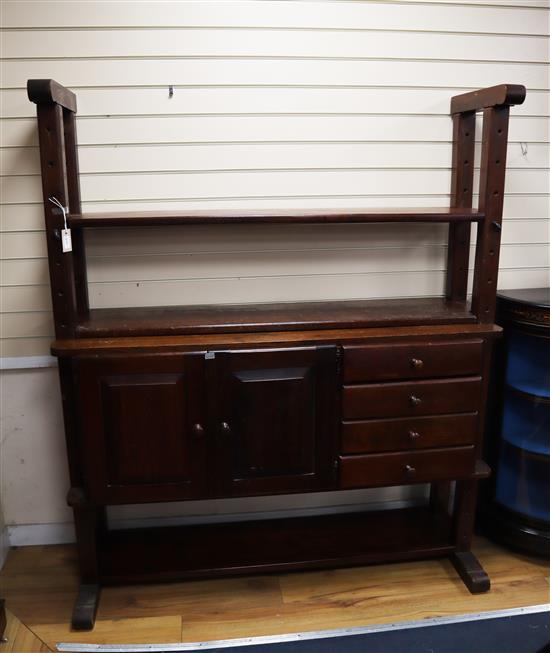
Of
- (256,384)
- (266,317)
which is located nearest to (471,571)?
(256,384)

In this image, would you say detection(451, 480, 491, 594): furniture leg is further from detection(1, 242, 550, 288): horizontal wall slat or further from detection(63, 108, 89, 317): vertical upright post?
detection(63, 108, 89, 317): vertical upright post

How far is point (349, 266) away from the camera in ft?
7.37

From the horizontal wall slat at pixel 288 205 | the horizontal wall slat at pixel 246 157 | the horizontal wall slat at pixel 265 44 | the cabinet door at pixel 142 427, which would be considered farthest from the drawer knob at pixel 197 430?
the horizontal wall slat at pixel 265 44

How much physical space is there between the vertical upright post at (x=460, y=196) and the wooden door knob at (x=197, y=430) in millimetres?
1087

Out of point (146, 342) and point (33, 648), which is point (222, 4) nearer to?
point (146, 342)

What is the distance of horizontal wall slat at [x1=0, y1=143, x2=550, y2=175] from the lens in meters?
2.04

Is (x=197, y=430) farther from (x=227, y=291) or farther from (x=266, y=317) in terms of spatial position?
(x=227, y=291)

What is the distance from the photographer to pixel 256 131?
2092 millimetres

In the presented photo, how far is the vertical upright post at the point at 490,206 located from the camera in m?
1.89

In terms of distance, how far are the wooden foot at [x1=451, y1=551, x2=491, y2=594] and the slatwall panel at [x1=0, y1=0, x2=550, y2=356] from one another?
105 cm

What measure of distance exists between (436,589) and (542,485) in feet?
1.87

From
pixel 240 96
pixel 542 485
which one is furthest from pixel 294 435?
pixel 240 96

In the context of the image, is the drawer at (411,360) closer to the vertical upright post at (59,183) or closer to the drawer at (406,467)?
the drawer at (406,467)

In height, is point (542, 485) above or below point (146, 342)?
below
